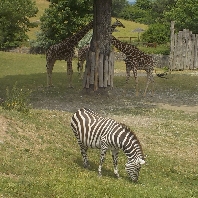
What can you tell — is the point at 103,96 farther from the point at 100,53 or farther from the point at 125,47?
the point at 125,47

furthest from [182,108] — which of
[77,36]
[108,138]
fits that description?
[108,138]

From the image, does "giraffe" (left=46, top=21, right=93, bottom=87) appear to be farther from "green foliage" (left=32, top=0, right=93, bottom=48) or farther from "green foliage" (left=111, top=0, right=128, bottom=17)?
"green foliage" (left=111, top=0, right=128, bottom=17)

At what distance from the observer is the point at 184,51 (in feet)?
94.2

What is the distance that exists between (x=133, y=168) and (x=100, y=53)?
1059 centimetres

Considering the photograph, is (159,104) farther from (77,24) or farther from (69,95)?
(77,24)

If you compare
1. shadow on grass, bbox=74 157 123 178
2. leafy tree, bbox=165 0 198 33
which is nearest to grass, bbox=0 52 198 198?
shadow on grass, bbox=74 157 123 178

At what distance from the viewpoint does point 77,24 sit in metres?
37.2

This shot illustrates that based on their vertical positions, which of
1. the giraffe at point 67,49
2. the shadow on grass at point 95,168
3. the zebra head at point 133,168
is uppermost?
the giraffe at point 67,49

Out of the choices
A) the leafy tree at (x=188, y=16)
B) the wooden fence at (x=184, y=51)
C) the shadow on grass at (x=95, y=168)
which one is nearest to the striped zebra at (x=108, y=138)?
the shadow on grass at (x=95, y=168)

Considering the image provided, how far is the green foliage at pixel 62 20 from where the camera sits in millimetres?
36438

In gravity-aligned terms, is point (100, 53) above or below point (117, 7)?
below

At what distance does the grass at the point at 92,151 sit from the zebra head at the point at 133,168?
157mm

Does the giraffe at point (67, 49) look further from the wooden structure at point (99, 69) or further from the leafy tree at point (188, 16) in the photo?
the leafy tree at point (188, 16)

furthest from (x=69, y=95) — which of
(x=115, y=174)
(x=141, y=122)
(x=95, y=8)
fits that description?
(x=115, y=174)
